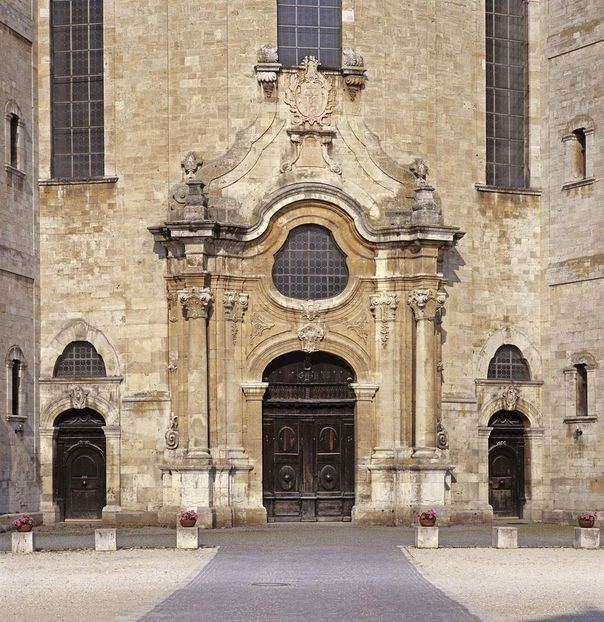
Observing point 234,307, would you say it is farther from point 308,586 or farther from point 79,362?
point 308,586

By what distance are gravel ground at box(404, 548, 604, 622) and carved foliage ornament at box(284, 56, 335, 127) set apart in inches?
561

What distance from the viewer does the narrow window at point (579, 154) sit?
51000mm

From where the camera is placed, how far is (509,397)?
167 feet

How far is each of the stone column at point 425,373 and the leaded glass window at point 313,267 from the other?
8.07ft

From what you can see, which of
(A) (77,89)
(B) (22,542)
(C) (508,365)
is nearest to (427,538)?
(B) (22,542)

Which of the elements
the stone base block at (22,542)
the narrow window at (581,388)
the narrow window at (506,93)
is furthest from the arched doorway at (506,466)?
the stone base block at (22,542)

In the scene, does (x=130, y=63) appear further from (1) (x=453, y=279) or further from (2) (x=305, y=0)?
(1) (x=453, y=279)

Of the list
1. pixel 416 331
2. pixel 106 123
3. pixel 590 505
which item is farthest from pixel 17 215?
pixel 590 505

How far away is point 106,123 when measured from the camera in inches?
1971

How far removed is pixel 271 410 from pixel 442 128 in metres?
9.35

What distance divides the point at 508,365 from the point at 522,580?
62.2 feet

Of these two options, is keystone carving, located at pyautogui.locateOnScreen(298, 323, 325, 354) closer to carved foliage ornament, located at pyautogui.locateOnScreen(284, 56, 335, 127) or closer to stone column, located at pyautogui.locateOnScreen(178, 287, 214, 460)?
stone column, located at pyautogui.locateOnScreen(178, 287, 214, 460)

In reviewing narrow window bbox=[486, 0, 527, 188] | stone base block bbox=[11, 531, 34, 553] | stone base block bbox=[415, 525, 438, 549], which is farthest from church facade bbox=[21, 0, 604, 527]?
stone base block bbox=[11, 531, 34, 553]

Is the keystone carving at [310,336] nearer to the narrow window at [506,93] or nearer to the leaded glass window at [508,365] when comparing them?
the leaded glass window at [508,365]
